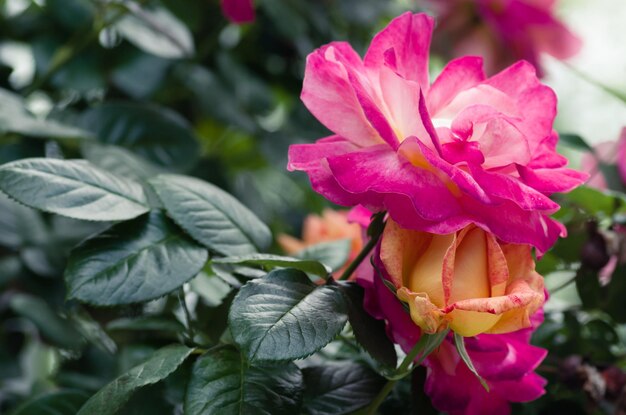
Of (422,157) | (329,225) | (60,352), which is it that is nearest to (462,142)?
(422,157)

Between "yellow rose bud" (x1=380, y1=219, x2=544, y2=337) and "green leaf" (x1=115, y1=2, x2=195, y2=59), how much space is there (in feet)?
1.42

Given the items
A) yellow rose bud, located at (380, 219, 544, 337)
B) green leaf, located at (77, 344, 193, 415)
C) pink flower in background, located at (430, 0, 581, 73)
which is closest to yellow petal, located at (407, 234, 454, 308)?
yellow rose bud, located at (380, 219, 544, 337)

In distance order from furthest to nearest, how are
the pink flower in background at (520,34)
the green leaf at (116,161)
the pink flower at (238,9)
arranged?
the pink flower in background at (520,34), the pink flower at (238,9), the green leaf at (116,161)

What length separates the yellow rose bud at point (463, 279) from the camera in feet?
0.98

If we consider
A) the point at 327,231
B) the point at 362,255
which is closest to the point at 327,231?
the point at 327,231

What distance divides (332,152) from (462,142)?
6cm

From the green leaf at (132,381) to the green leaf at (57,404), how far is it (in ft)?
0.35

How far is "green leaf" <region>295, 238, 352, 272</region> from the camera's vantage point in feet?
1.51

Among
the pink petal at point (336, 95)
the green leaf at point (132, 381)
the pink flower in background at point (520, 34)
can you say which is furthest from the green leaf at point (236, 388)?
the pink flower in background at point (520, 34)

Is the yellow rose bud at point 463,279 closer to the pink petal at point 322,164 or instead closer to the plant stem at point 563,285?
the pink petal at point 322,164

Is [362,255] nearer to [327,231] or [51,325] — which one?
[327,231]

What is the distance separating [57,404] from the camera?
16.8 inches

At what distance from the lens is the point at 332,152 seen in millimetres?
352

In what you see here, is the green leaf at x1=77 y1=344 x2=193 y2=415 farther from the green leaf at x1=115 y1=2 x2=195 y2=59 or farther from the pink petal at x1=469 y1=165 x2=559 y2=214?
the green leaf at x1=115 y1=2 x2=195 y2=59
